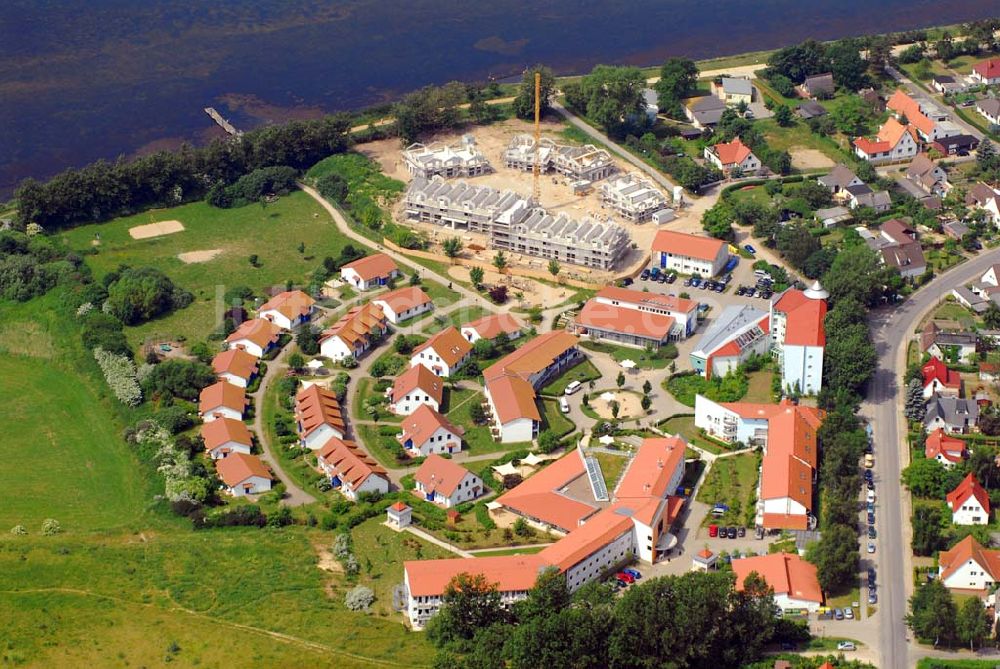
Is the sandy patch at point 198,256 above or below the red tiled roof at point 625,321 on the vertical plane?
above

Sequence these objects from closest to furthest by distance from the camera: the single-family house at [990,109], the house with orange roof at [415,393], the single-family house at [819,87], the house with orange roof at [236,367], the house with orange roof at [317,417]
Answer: the house with orange roof at [317,417] → the house with orange roof at [415,393] → the house with orange roof at [236,367] → the single-family house at [990,109] → the single-family house at [819,87]

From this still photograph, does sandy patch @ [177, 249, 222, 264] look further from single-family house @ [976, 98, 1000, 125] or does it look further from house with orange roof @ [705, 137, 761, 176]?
single-family house @ [976, 98, 1000, 125]

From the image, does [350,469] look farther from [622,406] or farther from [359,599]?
[622,406]

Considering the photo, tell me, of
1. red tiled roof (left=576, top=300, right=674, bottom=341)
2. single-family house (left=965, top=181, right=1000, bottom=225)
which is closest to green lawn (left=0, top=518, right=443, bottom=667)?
red tiled roof (left=576, top=300, right=674, bottom=341)

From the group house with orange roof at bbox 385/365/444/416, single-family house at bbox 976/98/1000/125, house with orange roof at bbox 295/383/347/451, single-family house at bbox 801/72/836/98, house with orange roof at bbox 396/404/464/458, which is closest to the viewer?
house with orange roof at bbox 396/404/464/458

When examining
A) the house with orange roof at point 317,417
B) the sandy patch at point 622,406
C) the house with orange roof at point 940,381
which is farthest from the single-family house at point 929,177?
the house with orange roof at point 317,417

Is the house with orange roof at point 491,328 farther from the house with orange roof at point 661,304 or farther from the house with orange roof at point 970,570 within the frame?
the house with orange roof at point 970,570

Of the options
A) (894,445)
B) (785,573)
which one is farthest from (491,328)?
(785,573)
